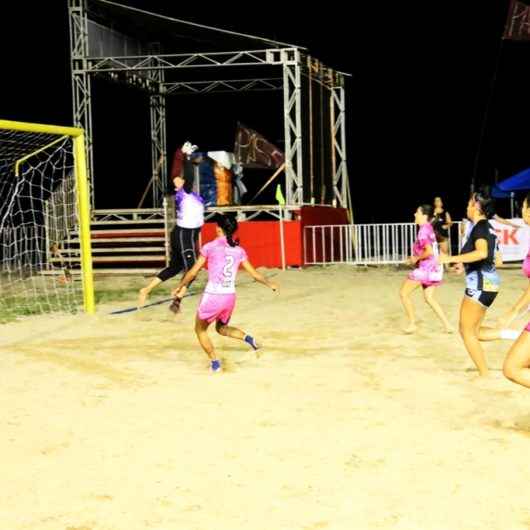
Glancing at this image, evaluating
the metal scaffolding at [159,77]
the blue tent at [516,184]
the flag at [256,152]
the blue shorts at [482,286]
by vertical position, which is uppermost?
the metal scaffolding at [159,77]

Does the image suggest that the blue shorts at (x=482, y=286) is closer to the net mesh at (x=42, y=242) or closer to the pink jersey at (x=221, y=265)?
the pink jersey at (x=221, y=265)

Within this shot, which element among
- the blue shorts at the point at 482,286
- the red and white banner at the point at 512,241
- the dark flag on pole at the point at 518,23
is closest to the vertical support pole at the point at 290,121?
the red and white banner at the point at 512,241

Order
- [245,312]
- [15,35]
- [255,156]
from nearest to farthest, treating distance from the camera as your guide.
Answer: [245,312], [255,156], [15,35]

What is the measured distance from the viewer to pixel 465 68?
31.8 m

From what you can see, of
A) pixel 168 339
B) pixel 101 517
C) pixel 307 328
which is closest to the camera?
pixel 101 517

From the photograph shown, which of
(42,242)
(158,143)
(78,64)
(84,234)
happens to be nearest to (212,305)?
(84,234)

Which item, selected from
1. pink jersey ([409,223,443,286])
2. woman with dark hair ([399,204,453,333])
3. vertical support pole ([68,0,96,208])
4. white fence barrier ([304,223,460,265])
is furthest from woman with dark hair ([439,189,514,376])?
vertical support pole ([68,0,96,208])

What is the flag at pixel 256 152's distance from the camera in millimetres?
25062

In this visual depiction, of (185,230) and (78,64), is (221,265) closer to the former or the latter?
(185,230)

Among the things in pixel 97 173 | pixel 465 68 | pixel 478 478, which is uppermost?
pixel 465 68

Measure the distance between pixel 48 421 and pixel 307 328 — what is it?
511cm

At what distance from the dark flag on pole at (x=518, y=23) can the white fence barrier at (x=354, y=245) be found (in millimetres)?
5428

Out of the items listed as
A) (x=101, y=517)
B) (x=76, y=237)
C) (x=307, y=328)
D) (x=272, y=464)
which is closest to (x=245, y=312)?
(x=307, y=328)

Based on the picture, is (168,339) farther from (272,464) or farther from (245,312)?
(272,464)
